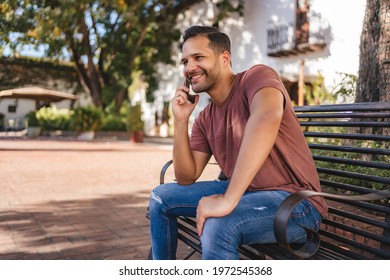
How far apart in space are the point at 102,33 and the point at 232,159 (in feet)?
11.6

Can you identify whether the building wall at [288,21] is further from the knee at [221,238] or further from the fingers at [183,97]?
the knee at [221,238]

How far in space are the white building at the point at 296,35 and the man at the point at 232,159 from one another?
9051 mm

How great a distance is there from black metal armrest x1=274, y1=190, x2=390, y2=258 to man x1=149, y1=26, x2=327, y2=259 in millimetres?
Answer: 63

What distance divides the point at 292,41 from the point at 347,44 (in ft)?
8.10

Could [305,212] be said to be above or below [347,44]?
below

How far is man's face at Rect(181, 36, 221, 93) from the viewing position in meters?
1.77

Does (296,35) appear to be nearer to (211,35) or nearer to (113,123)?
(113,123)

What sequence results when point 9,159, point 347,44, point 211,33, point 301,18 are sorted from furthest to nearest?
point 301,18 → point 347,44 → point 9,159 → point 211,33

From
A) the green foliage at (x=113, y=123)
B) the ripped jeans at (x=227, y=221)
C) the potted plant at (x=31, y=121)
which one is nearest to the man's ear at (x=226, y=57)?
the ripped jeans at (x=227, y=221)

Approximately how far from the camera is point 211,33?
1787mm

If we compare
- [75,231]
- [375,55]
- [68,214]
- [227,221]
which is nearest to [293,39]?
[375,55]

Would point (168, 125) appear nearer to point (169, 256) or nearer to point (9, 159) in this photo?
point (9, 159)

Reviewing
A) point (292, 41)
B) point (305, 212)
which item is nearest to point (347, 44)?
point (292, 41)

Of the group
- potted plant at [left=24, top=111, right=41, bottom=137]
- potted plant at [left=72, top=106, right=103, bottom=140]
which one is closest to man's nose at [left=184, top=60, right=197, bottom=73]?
potted plant at [left=24, top=111, right=41, bottom=137]
